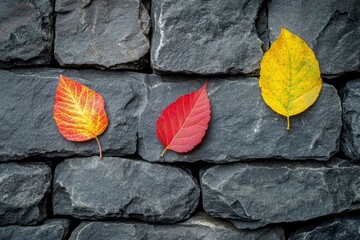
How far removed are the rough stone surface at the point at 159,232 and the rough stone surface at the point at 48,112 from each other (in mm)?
230

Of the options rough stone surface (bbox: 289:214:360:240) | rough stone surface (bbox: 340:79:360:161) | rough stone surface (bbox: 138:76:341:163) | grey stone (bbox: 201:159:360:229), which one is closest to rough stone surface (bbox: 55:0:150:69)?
rough stone surface (bbox: 138:76:341:163)

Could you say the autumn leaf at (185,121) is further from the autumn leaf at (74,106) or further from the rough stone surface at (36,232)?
the rough stone surface at (36,232)

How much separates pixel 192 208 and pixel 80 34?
2.00 ft

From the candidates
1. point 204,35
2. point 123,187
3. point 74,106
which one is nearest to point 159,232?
point 123,187

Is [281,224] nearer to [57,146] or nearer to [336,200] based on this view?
[336,200]

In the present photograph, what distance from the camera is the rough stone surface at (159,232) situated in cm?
125

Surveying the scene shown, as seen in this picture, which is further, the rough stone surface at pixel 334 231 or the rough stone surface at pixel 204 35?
the rough stone surface at pixel 334 231

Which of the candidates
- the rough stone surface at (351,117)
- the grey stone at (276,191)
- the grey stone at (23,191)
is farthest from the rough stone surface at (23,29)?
the rough stone surface at (351,117)

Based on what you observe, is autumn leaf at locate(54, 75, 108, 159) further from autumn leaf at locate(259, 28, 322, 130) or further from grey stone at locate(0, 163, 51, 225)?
autumn leaf at locate(259, 28, 322, 130)

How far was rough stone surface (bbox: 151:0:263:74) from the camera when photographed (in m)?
1.17

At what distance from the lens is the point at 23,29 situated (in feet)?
3.93

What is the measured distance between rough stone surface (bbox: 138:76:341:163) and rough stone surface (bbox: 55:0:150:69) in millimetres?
135

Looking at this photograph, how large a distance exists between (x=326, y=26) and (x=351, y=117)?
10.8 inches

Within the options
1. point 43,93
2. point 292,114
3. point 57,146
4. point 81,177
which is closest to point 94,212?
point 81,177
